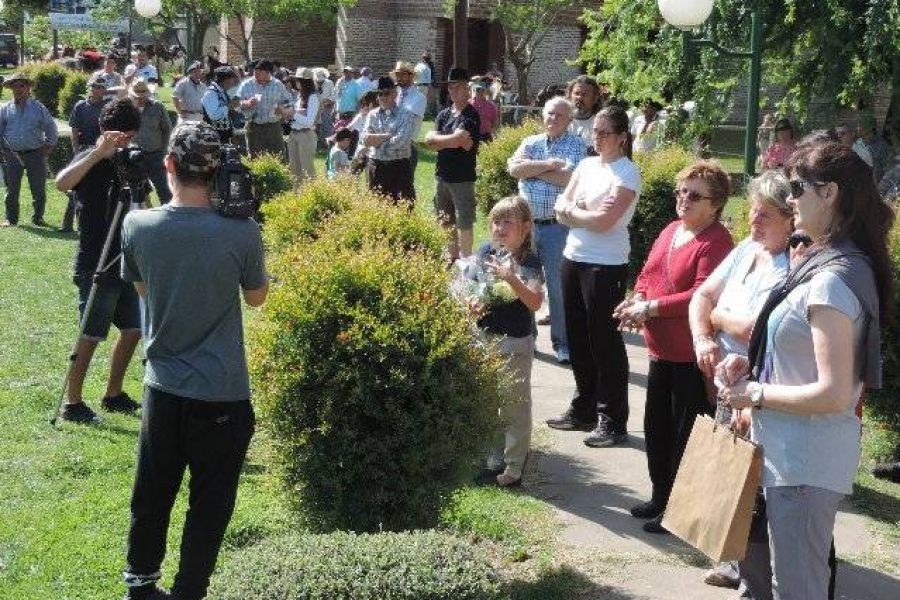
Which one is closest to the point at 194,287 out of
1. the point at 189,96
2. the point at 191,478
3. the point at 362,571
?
the point at 191,478

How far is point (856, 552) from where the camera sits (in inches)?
217

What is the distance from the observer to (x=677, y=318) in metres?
5.62

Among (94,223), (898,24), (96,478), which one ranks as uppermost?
(898,24)

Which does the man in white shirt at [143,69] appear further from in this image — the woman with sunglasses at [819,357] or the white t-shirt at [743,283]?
the woman with sunglasses at [819,357]

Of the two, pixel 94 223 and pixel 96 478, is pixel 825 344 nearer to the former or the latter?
pixel 96 478

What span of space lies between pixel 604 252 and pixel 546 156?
65.4 inches

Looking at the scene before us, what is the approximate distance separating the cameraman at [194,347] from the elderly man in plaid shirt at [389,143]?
24.5 feet

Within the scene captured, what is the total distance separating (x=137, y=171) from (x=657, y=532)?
351 cm

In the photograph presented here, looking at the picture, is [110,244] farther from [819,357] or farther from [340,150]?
[340,150]

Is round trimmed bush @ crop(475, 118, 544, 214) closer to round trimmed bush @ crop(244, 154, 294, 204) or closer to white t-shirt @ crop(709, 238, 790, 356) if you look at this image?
round trimmed bush @ crop(244, 154, 294, 204)

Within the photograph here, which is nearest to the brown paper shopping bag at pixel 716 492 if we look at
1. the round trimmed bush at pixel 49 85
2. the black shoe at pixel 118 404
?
the black shoe at pixel 118 404

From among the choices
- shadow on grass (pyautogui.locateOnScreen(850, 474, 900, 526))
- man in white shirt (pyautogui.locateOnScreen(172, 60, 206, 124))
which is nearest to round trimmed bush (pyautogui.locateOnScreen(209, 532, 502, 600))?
shadow on grass (pyautogui.locateOnScreen(850, 474, 900, 526))

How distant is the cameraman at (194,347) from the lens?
429cm

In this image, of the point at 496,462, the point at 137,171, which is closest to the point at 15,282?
the point at 137,171
